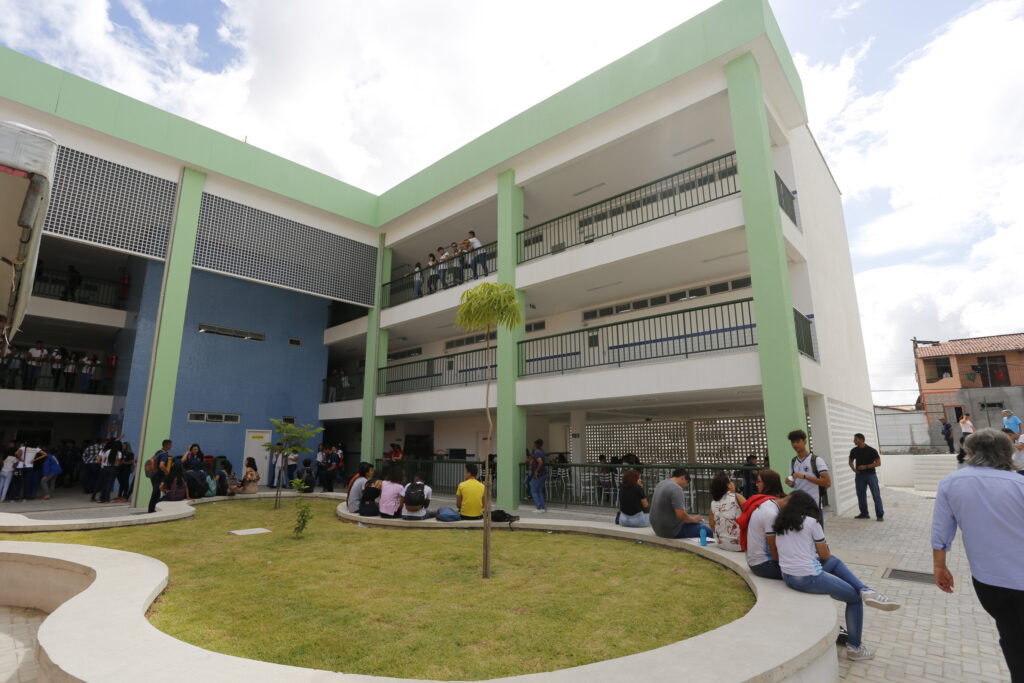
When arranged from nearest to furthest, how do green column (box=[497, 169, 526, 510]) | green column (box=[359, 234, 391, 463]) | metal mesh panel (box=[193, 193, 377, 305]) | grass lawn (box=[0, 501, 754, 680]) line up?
1. grass lawn (box=[0, 501, 754, 680])
2. green column (box=[497, 169, 526, 510])
3. metal mesh panel (box=[193, 193, 377, 305])
4. green column (box=[359, 234, 391, 463])

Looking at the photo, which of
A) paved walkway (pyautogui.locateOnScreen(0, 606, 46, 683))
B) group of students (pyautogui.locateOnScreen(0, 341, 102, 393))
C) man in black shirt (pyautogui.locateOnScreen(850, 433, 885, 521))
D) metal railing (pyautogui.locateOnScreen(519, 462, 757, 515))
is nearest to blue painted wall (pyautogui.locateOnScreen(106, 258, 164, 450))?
group of students (pyautogui.locateOnScreen(0, 341, 102, 393))

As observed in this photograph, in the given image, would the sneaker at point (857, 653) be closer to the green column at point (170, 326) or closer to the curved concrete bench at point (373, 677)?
the curved concrete bench at point (373, 677)

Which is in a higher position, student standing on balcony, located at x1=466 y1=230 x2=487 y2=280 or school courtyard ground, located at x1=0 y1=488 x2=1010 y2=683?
student standing on balcony, located at x1=466 y1=230 x2=487 y2=280

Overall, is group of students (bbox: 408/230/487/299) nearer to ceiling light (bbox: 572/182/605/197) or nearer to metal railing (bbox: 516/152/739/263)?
metal railing (bbox: 516/152/739/263)

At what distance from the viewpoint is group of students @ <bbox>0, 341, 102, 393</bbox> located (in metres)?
17.0

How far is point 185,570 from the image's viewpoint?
6422 mm

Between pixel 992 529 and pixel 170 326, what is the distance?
1626cm

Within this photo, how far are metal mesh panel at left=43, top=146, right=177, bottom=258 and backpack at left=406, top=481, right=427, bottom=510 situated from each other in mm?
9947

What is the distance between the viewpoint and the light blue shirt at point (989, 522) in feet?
9.37

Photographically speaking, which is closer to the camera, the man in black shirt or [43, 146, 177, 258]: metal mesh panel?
the man in black shirt

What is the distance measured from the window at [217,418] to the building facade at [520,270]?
10 cm

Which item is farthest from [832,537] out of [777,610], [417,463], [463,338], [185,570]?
[463,338]

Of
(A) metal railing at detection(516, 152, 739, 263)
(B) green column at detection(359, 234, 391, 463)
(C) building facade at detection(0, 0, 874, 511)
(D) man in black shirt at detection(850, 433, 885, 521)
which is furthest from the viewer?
(B) green column at detection(359, 234, 391, 463)

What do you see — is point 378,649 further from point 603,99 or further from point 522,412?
point 603,99
